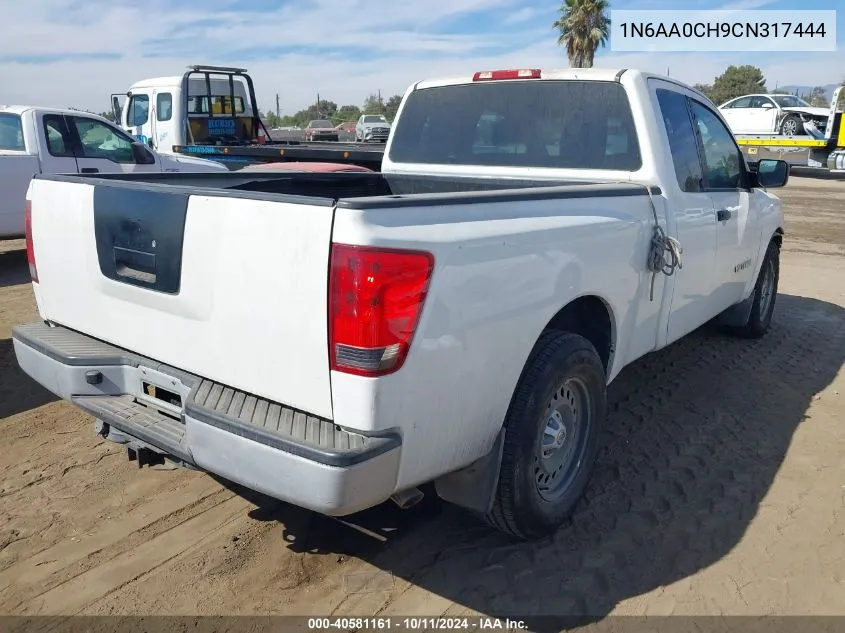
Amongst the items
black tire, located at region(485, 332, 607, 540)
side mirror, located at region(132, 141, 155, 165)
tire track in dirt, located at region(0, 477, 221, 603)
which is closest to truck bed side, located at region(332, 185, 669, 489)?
black tire, located at region(485, 332, 607, 540)

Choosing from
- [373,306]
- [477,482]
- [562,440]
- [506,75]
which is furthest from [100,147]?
[373,306]

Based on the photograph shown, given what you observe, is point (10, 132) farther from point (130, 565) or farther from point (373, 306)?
point (373, 306)

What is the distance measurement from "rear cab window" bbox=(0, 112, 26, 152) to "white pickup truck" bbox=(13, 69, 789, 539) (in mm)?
6427

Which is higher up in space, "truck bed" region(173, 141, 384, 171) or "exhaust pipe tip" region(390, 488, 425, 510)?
"truck bed" region(173, 141, 384, 171)

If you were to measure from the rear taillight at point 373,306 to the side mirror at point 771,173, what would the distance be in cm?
380

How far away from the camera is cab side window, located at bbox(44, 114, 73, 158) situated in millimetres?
8992

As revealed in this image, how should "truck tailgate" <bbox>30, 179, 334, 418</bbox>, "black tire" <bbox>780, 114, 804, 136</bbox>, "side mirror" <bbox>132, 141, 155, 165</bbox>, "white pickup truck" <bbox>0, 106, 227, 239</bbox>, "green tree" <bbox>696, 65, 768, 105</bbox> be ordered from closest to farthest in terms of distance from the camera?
1. "truck tailgate" <bbox>30, 179, 334, 418</bbox>
2. "white pickup truck" <bbox>0, 106, 227, 239</bbox>
3. "side mirror" <bbox>132, 141, 155, 165</bbox>
4. "black tire" <bbox>780, 114, 804, 136</bbox>
5. "green tree" <bbox>696, 65, 768, 105</bbox>

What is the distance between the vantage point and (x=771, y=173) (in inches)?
198

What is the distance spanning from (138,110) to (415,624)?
1417cm

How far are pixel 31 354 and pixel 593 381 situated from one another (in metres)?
2.42

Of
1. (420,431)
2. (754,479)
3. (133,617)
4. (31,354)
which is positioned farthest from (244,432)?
(754,479)

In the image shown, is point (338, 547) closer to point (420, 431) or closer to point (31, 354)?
point (420, 431)

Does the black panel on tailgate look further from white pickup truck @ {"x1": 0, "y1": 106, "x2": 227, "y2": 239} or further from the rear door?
the rear door

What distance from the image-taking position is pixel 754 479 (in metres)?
3.74
